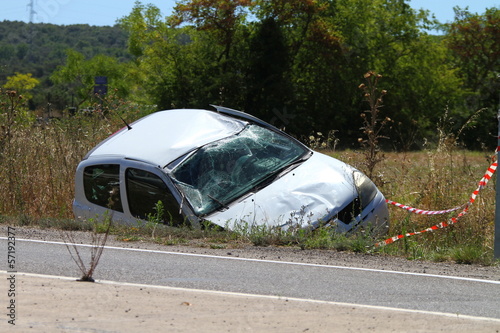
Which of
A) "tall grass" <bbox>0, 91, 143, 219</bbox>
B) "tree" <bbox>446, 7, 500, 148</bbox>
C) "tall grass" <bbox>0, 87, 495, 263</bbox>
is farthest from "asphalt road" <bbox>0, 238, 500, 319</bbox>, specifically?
"tree" <bbox>446, 7, 500, 148</bbox>

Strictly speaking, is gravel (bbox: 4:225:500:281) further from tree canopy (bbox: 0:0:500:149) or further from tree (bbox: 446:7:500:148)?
A: tree (bbox: 446:7:500:148)

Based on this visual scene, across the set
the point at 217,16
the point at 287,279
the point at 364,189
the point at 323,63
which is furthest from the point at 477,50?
the point at 287,279

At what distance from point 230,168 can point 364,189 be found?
1949 mm

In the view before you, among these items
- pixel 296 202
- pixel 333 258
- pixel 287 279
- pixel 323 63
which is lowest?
pixel 333 258

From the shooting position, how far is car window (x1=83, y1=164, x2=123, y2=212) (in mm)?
11125

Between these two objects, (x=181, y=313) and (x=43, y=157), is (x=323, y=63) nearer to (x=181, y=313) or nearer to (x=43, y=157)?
(x=43, y=157)

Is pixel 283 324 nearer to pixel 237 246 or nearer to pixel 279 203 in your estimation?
pixel 237 246

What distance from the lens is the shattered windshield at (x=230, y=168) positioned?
10.5 m

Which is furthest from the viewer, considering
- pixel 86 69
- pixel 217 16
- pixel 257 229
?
pixel 86 69

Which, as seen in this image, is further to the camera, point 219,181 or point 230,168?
point 230,168

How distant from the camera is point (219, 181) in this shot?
10.7 metres

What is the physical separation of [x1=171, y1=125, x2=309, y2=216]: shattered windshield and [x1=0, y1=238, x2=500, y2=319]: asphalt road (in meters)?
1.83

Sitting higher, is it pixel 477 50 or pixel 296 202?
pixel 477 50

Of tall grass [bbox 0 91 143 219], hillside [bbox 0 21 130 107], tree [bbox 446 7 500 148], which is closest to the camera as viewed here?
tall grass [bbox 0 91 143 219]
